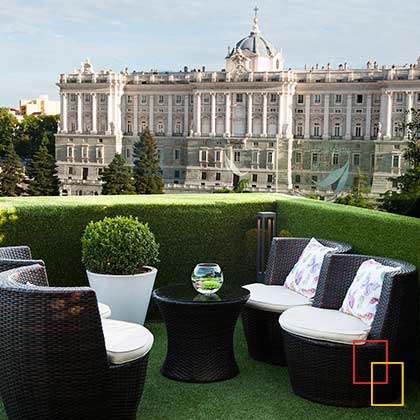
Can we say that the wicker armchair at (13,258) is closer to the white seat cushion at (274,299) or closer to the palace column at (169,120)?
the white seat cushion at (274,299)

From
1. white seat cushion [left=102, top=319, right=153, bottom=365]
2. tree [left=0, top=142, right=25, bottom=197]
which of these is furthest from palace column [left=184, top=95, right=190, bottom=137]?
white seat cushion [left=102, top=319, right=153, bottom=365]

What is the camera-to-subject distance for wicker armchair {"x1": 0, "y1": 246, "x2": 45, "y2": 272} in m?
3.93

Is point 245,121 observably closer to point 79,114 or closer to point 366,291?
point 79,114

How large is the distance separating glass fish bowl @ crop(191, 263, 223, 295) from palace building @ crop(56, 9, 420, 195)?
4919 cm

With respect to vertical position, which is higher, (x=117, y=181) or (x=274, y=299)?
(x=274, y=299)

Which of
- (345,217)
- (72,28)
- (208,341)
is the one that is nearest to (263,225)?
(345,217)

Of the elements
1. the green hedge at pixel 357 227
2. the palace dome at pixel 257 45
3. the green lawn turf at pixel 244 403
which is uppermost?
the palace dome at pixel 257 45

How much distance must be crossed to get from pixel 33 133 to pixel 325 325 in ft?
226

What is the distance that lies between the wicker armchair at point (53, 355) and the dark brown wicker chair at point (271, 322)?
5.52 ft

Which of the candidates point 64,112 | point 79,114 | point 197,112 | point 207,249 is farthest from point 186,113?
point 207,249

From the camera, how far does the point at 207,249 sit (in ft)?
20.4

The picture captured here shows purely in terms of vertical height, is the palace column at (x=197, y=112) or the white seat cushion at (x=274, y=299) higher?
the palace column at (x=197, y=112)

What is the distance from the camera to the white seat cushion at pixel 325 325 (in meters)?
3.88

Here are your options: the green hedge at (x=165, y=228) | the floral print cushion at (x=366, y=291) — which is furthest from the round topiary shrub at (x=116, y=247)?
the floral print cushion at (x=366, y=291)
